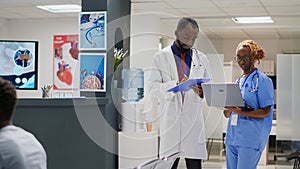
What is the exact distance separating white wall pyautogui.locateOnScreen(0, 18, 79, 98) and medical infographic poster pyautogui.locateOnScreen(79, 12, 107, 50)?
12.9 feet

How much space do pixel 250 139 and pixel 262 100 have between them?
10.5 inches

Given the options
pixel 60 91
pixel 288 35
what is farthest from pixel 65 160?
pixel 288 35

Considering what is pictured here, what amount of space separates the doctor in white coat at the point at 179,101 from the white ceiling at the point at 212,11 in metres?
3.14

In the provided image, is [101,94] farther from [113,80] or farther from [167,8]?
[167,8]

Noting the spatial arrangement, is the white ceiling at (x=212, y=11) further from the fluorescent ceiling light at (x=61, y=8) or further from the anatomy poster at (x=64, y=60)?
the anatomy poster at (x=64, y=60)

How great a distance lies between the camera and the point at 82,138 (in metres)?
3.45

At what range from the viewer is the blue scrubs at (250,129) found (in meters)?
3.21

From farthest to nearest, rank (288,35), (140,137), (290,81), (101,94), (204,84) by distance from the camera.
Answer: (288,35) → (290,81) → (140,137) → (101,94) → (204,84)

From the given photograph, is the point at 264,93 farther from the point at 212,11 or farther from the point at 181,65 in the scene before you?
the point at 212,11

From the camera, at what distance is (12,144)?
1539mm

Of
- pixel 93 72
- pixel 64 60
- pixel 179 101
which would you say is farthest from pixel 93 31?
pixel 64 60

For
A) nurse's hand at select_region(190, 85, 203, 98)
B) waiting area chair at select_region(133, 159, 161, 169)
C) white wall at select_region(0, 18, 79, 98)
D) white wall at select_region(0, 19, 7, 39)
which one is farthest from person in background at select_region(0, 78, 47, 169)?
white wall at select_region(0, 19, 7, 39)

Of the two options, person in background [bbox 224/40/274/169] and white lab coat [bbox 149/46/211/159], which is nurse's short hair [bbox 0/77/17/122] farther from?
person in background [bbox 224/40/274/169]

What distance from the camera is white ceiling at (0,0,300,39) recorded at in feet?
21.2
